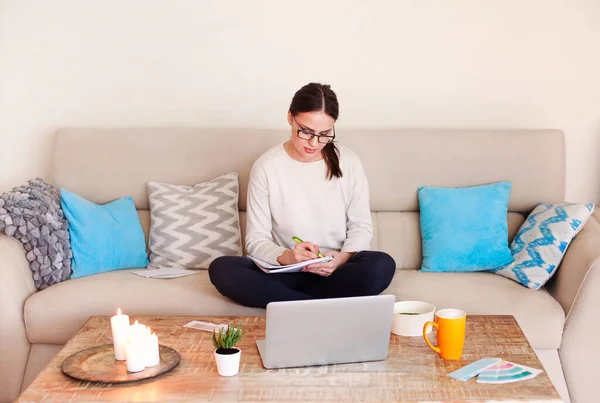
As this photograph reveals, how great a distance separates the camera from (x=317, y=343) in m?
1.98

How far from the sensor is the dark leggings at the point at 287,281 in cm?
264

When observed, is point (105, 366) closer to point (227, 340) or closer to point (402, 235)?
point (227, 340)

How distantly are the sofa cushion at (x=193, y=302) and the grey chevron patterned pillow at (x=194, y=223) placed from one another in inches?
11.5

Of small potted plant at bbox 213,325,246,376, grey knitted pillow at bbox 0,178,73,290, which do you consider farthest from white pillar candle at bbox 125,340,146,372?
grey knitted pillow at bbox 0,178,73,290

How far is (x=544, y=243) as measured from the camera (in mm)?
2887

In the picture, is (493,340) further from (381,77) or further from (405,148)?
(381,77)

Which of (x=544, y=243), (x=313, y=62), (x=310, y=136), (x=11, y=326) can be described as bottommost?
(x=11, y=326)

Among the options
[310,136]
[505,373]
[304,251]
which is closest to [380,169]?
[310,136]

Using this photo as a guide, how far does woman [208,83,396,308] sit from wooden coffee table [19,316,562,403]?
0.54 m

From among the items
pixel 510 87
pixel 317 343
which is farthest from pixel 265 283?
pixel 510 87

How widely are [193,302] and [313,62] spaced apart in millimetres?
1315

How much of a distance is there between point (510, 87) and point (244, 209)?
4.29ft

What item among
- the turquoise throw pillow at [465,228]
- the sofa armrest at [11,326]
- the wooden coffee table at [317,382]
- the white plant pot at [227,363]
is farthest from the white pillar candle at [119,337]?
the turquoise throw pillow at [465,228]

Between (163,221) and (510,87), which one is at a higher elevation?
(510,87)
